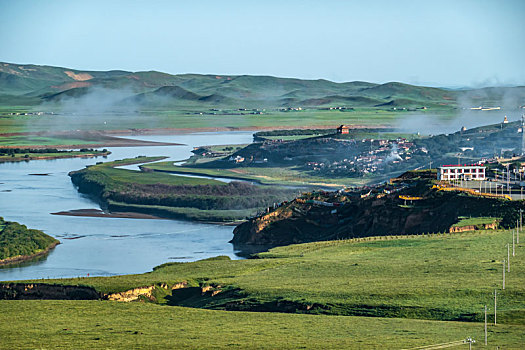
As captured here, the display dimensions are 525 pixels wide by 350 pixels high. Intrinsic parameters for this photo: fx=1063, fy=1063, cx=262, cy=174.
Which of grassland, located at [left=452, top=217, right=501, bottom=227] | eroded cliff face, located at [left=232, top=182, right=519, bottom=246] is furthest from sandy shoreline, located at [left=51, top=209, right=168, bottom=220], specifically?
grassland, located at [left=452, top=217, right=501, bottom=227]

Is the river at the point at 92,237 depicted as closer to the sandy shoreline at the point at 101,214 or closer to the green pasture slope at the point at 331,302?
the sandy shoreline at the point at 101,214

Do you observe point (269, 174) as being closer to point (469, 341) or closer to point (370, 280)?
point (370, 280)

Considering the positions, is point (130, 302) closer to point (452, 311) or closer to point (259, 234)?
point (452, 311)

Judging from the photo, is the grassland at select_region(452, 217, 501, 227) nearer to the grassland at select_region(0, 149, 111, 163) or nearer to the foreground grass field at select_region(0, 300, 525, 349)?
the foreground grass field at select_region(0, 300, 525, 349)

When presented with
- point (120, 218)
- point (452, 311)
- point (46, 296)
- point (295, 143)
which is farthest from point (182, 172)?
point (452, 311)

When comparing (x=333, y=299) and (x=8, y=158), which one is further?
(x=8, y=158)

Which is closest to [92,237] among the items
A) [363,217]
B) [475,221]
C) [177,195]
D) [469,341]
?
[363,217]
